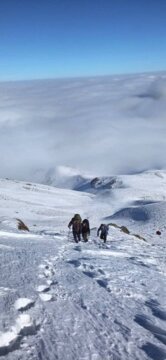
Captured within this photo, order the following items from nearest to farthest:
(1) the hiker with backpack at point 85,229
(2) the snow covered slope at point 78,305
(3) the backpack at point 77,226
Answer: (2) the snow covered slope at point 78,305
(3) the backpack at point 77,226
(1) the hiker with backpack at point 85,229

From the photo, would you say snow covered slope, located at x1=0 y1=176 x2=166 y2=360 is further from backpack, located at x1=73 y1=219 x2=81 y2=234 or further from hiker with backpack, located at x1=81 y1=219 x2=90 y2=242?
hiker with backpack, located at x1=81 y1=219 x2=90 y2=242

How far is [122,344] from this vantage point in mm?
7695

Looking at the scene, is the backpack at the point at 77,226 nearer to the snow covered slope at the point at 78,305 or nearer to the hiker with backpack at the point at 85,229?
the hiker with backpack at the point at 85,229

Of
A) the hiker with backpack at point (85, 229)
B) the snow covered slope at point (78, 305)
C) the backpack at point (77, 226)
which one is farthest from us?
the hiker with backpack at point (85, 229)

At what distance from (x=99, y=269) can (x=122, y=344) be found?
5.36m

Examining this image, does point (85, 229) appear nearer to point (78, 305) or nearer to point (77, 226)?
point (77, 226)

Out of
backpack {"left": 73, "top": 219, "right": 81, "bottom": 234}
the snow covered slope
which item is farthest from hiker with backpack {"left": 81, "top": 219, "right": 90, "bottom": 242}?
the snow covered slope

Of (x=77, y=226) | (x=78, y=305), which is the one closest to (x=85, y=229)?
(x=77, y=226)

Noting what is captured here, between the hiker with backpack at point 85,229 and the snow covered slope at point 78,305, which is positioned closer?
the snow covered slope at point 78,305

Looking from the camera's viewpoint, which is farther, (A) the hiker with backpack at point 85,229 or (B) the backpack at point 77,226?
(A) the hiker with backpack at point 85,229

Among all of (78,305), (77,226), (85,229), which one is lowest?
(78,305)

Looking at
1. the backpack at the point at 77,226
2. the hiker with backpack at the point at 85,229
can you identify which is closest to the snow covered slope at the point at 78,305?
the backpack at the point at 77,226

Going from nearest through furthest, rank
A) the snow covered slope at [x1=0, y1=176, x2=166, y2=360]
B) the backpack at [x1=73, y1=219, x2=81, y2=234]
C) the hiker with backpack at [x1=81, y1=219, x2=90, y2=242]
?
the snow covered slope at [x1=0, y1=176, x2=166, y2=360], the backpack at [x1=73, y1=219, x2=81, y2=234], the hiker with backpack at [x1=81, y1=219, x2=90, y2=242]

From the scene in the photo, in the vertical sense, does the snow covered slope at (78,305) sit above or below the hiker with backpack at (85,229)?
below
